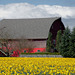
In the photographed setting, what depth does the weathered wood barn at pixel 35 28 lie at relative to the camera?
6412 cm

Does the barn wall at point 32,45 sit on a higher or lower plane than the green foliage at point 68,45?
lower

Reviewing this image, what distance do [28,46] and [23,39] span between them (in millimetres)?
2038

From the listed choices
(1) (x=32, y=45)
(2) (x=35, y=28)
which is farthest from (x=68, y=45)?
(2) (x=35, y=28)

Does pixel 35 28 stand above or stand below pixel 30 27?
below

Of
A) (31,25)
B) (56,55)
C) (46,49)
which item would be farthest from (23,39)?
(56,55)

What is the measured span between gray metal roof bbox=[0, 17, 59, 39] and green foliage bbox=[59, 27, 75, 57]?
19976mm

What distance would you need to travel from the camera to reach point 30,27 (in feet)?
223

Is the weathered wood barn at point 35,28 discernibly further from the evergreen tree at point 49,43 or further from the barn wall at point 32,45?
the evergreen tree at point 49,43

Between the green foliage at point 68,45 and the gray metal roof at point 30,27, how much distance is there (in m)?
20.0

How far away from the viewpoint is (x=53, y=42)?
221 feet

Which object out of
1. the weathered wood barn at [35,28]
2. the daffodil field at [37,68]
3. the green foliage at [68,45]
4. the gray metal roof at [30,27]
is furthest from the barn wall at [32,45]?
the daffodil field at [37,68]

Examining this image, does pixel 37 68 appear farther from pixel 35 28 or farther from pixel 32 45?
pixel 35 28

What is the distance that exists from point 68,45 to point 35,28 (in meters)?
24.6

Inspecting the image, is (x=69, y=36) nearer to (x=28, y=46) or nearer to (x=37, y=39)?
(x=28, y=46)
